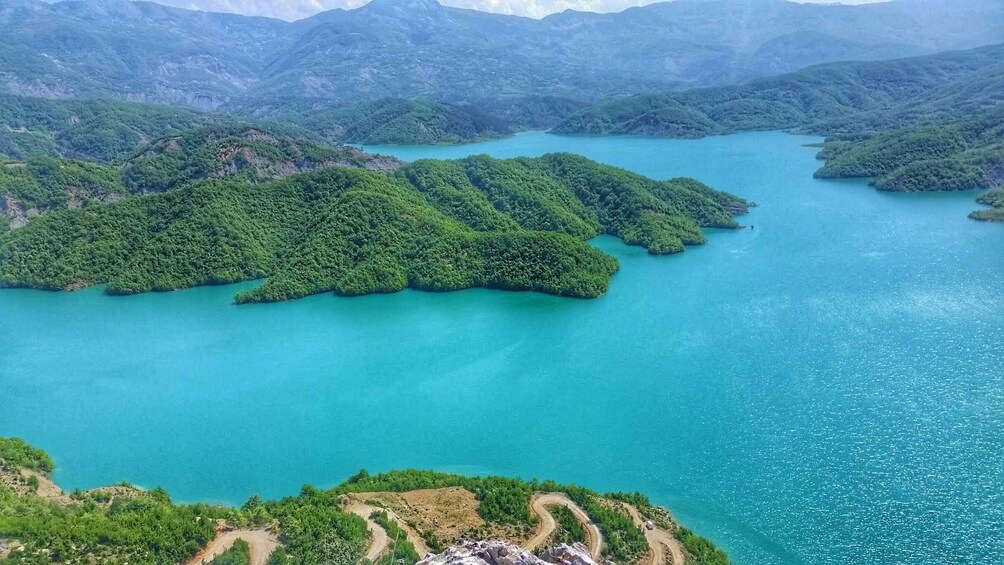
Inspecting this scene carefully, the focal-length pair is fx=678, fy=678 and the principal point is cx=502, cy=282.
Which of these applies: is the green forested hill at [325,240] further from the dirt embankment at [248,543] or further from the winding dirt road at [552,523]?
the dirt embankment at [248,543]

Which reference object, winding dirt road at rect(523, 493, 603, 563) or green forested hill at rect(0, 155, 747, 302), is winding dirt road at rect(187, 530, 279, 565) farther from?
green forested hill at rect(0, 155, 747, 302)

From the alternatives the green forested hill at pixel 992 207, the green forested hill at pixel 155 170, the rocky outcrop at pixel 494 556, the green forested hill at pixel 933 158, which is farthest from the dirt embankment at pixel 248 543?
the green forested hill at pixel 933 158

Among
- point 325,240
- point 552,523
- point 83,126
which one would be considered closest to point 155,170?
point 325,240

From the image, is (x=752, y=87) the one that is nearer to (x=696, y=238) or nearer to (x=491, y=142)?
(x=491, y=142)

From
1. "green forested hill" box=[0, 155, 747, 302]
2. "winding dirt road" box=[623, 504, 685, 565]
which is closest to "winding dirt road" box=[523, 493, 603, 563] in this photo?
"winding dirt road" box=[623, 504, 685, 565]

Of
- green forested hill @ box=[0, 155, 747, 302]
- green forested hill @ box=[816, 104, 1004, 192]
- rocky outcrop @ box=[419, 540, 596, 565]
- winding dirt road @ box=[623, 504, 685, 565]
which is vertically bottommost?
winding dirt road @ box=[623, 504, 685, 565]

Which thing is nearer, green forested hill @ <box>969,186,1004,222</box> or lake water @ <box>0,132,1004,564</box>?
lake water @ <box>0,132,1004,564</box>
